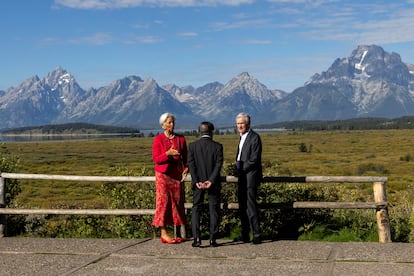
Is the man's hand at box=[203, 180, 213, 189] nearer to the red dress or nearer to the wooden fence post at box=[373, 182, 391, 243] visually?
the red dress

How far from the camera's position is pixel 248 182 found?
9.20 m

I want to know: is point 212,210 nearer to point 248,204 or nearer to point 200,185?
point 200,185

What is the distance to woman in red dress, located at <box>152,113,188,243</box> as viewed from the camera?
30.1 ft

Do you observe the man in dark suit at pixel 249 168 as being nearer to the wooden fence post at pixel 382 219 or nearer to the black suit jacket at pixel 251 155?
the black suit jacket at pixel 251 155

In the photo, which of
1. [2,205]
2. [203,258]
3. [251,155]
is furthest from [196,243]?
[2,205]

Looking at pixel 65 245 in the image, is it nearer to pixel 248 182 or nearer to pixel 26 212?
pixel 26 212

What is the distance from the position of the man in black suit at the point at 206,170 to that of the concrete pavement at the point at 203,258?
1.43 ft

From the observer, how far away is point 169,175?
938 cm

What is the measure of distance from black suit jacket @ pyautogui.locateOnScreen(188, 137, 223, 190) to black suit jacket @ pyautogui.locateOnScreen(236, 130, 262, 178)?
1.33 ft

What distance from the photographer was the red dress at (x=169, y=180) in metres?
9.20

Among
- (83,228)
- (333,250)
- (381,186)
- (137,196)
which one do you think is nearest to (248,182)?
(333,250)

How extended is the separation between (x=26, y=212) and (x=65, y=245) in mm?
1367

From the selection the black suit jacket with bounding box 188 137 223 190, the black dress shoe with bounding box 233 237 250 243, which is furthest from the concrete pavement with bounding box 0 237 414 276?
the black suit jacket with bounding box 188 137 223 190

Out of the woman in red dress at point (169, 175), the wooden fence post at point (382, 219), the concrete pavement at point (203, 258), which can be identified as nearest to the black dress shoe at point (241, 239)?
the concrete pavement at point (203, 258)
